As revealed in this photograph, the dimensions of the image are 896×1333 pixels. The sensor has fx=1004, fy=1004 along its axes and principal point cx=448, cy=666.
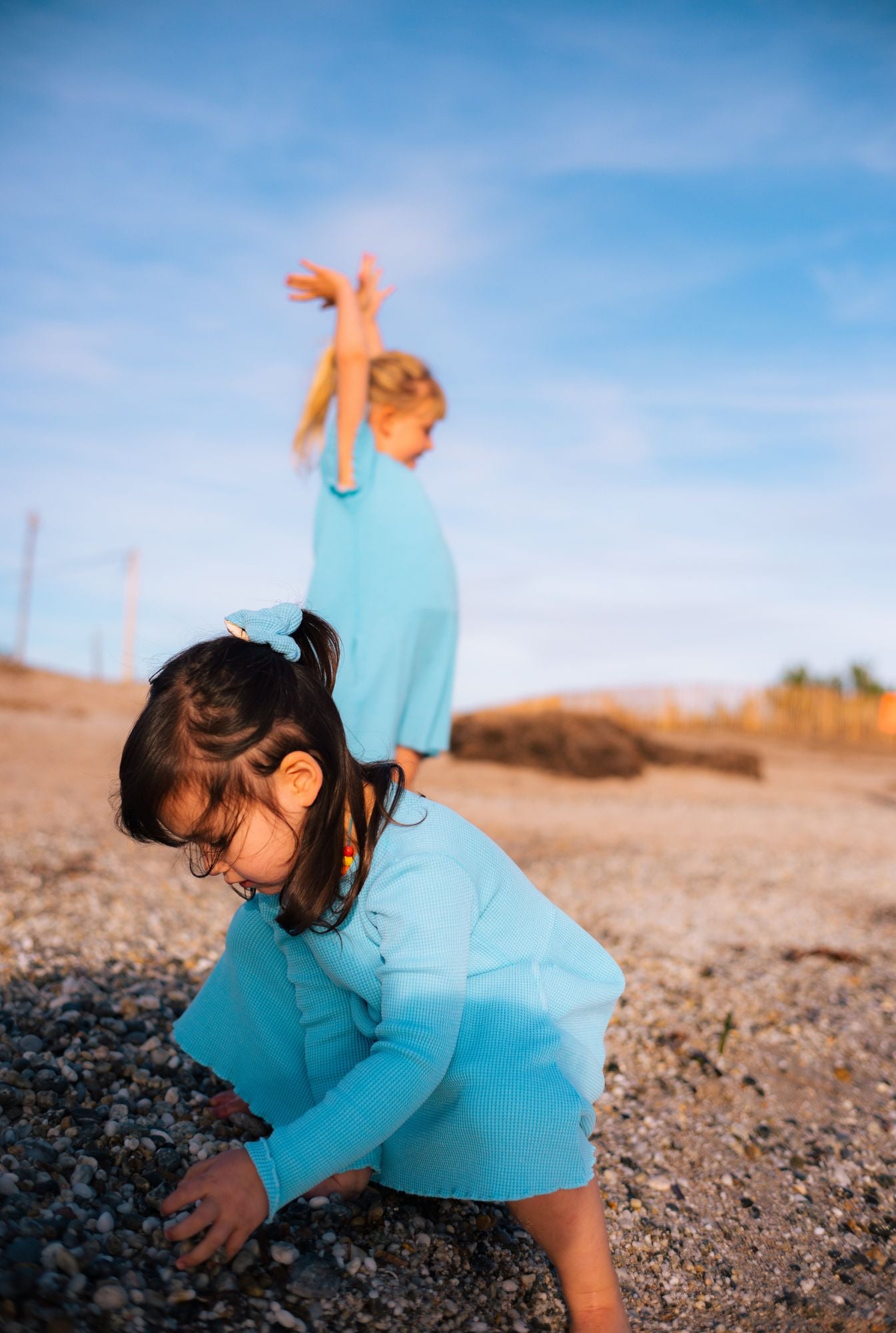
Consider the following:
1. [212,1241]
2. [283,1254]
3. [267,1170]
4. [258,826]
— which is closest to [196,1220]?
[212,1241]

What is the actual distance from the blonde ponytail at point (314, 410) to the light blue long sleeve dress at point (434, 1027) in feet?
9.24

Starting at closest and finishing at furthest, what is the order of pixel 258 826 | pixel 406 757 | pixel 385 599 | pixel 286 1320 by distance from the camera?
pixel 286 1320 < pixel 258 826 < pixel 385 599 < pixel 406 757

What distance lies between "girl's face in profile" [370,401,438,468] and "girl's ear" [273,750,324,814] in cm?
272

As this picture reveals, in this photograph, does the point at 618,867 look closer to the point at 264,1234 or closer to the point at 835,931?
the point at 835,931

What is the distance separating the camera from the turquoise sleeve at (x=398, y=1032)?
1.71 metres

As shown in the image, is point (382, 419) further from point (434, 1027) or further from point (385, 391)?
point (434, 1027)

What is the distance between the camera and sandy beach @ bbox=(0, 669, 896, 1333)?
1.82 metres

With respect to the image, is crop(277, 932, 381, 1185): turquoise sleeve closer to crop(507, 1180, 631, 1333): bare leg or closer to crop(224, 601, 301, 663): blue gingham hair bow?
crop(507, 1180, 631, 1333): bare leg

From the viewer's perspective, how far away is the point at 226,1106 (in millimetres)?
2428

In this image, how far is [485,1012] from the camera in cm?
196

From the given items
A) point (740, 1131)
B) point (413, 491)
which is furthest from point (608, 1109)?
point (413, 491)

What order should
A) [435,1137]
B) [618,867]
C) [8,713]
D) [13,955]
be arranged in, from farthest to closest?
[8,713]
[618,867]
[13,955]
[435,1137]

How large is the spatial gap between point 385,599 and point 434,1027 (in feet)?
8.09

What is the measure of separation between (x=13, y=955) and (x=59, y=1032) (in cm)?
81
